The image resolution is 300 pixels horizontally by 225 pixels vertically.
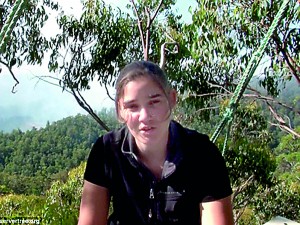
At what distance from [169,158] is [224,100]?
3.66m

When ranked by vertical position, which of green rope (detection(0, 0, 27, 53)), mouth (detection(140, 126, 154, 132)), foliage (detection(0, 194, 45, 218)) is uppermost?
green rope (detection(0, 0, 27, 53))

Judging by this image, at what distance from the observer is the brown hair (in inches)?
33.1

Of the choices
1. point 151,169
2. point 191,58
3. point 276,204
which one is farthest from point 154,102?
point 276,204

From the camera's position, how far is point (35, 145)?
11.5 metres

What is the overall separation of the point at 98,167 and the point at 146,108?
0.16 meters

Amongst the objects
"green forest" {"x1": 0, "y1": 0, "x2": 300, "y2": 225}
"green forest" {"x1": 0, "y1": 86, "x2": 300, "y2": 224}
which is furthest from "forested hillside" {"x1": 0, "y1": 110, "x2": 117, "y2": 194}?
"green forest" {"x1": 0, "y1": 0, "x2": 300, "y2": 225}

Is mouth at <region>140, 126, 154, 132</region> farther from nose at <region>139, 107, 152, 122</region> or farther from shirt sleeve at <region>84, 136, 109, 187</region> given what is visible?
shirt sleeve at <region>84, 136, 109, 187</region>

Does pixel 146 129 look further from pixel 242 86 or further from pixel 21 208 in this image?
pixel 21 208

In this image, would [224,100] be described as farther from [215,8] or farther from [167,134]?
[167,134]

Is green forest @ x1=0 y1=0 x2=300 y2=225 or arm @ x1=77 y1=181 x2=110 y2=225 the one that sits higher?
green forest @ x1=0 y1=0 x2=300 y2=225

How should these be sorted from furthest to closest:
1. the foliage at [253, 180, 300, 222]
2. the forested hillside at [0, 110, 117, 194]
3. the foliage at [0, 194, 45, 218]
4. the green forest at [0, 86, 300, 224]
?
the forested hillside at [0, 110, 117, 194]
the foliage at [253, 180, 300, 222]
the green forest at [0, 86, 300, 224]
the foliage at [0, 194, 45, 218]

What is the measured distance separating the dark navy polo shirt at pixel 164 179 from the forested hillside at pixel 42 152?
776 centimetres

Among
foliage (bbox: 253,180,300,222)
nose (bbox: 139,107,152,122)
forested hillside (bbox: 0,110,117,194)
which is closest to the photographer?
nose (bbox: 139,107,152,122)

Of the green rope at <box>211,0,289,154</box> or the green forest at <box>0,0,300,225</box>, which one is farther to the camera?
the green forest at <box>0,0,300,225</box>
